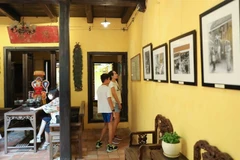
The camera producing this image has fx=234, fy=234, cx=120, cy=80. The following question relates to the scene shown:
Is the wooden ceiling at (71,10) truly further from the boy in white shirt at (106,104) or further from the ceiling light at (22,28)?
the boy in white shirt at (106,104)

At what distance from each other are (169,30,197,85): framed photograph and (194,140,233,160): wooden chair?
515mm

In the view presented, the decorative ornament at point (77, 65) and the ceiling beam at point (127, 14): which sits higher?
the ceiling beam at point (127, 14)

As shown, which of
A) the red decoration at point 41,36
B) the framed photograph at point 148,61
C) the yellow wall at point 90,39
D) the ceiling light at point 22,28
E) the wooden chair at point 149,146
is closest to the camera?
the wooden chair at point 149,146

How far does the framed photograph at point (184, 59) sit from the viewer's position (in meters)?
2.03

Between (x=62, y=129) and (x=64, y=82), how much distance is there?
79cm

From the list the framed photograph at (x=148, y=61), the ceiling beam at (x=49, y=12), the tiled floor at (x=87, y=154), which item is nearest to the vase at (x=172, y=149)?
the framed photograph at (x=148, y=61)

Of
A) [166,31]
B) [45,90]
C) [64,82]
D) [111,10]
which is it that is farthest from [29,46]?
[166,31]

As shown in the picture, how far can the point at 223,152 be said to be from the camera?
5.22 ft

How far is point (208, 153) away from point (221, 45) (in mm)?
778

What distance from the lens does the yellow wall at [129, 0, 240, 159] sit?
1547 mm

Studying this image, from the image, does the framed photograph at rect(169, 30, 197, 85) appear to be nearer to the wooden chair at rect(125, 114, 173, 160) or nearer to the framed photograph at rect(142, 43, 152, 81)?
the wooden chair at rect(125, 114, 173, 160)

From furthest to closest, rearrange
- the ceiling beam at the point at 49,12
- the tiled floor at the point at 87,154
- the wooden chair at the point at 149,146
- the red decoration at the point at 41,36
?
1. the red decoration at the point at 41,36
2. the ceiling beam at the point at 49,12
3. the tiled floor at the point at 87,154
4. the wooden chair at the point at 149,146

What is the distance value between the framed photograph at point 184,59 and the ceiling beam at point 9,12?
3942 mm

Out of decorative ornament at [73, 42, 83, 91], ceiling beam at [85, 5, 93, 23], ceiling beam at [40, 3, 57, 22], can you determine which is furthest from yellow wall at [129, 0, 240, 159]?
decorative ornament at [73, 42, 83, 91]
